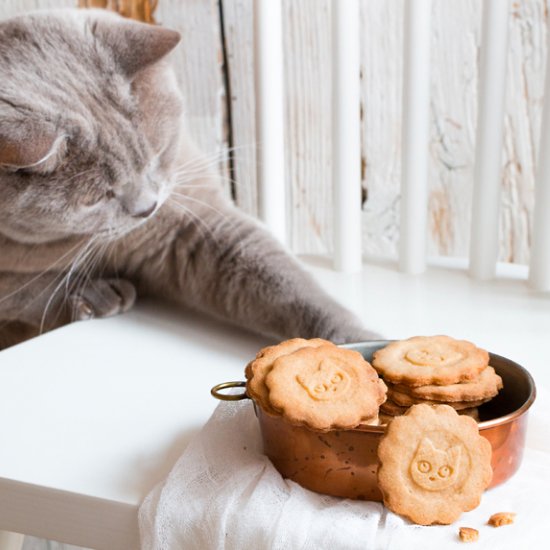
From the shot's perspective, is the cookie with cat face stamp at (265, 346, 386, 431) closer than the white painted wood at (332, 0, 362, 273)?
Yes

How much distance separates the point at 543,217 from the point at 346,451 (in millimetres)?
537

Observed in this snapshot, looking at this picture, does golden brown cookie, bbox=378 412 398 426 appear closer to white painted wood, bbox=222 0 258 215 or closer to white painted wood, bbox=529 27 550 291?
white painted wood, bbox=529 27 550 291

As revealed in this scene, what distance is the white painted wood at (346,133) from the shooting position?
933 mm

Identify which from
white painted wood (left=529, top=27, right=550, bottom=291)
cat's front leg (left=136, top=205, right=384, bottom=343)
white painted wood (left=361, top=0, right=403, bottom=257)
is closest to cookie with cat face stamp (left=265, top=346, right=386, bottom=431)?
cat's front leg (left=136, top=205, right=384, bottom=343)

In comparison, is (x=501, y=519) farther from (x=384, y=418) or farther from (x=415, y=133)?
(x=415, y=133)

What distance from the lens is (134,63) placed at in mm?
832

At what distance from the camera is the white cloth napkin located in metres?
0.43

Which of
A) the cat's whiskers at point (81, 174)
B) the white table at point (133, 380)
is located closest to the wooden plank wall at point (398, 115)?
the white table at point (133, 380)

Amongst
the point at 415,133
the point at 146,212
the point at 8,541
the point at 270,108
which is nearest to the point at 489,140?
the point at 415,133

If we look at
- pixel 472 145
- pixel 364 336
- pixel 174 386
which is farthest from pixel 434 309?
pixel 472 145

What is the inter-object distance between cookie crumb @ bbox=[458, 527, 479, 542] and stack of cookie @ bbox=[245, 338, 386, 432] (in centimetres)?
8

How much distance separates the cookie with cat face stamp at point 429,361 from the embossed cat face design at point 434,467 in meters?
0.06

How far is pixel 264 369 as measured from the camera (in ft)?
1.60

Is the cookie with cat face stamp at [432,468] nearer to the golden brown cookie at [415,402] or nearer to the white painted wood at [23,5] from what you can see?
the golden brown cookie at [415,402]
